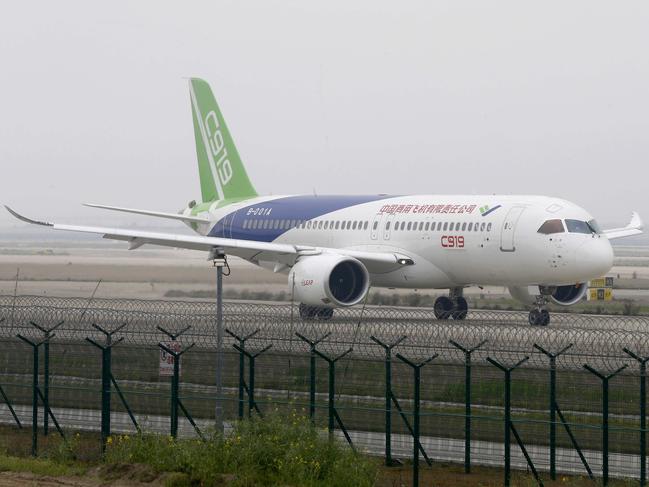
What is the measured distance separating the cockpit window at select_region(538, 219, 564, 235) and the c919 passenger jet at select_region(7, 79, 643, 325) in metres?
0.02

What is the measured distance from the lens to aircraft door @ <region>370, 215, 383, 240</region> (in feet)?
130

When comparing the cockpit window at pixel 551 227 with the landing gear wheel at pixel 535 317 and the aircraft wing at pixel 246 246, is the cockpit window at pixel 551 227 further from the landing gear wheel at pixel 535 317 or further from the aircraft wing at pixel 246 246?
the aircraft wing at pixel 246 246

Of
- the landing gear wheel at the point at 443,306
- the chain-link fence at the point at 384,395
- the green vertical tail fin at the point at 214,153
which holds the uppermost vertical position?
the green vertical tail fin at the point at 214,153

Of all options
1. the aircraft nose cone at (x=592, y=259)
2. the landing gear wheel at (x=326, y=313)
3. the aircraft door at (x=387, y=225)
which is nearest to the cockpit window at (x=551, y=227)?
the aircraft nose cone at (x=592, y=259)

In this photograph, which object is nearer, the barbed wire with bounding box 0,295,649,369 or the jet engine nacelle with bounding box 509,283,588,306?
the barbed wire with bounding box 0,295,649,369

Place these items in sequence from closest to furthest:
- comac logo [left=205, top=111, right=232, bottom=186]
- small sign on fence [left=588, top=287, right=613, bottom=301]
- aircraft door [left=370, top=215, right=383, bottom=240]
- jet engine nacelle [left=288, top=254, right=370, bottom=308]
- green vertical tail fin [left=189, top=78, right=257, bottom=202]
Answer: jet engine nacelle [left=288, top=254, right=370, bottom=308] < aircraft door [left=370, top=215, right=383, bottom=240] < green vertical tail fin [left=189, top=78, right=257, bottom=202] < comac logo [left=205, top=111, right=232, bottom=186] < small sign on fence [left=588, top=287, right=613, bottom=301]

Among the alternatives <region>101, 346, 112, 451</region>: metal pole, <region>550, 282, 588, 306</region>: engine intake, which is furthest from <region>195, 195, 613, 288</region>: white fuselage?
<region>101, 346, 112, 451</region>: metal pole

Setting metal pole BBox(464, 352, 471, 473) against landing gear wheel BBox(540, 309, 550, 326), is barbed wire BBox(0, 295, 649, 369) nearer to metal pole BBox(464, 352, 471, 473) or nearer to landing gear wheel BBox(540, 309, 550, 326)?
landing gear wheel BBox(540, 309, 550, 326)

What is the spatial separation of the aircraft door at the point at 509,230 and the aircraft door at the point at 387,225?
14.3 feet

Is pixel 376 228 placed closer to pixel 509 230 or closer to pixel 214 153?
pixel 509 230

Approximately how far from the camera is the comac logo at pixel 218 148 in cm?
4744

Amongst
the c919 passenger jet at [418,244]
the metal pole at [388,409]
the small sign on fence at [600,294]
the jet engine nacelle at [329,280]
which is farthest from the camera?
the small sign on fence at [600,294]

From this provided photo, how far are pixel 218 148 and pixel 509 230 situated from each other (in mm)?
15348

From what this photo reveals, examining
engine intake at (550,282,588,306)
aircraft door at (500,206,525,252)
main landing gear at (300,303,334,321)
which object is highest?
aircraft door at (500,206,525,252)
